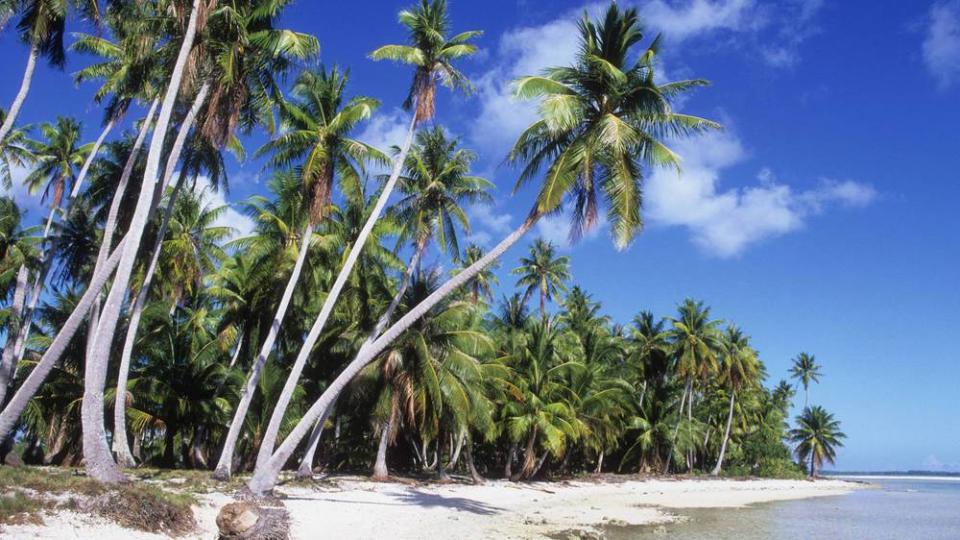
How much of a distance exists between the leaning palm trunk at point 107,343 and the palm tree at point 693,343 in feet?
118

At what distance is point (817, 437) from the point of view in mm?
68688

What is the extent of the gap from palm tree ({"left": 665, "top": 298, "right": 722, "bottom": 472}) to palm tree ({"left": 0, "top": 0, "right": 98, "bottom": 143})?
123ft

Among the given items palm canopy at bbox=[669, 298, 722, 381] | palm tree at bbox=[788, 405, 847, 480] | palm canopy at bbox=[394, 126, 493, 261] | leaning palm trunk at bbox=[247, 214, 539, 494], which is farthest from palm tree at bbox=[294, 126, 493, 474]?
palm tree at bbox=[788, 405, 847, 480]

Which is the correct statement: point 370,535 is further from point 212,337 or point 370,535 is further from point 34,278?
point 34,278

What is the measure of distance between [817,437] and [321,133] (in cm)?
6860

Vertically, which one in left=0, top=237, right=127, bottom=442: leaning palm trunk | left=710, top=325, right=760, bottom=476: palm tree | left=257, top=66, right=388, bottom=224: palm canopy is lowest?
left=0, top=237, right=127, bottom=442: leaning palm trunk

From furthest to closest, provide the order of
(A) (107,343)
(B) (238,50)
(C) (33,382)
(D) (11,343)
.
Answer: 1. (D) (11,343)
2. (B) (238,50)
3. (A) (107,343)
4. (C) (33,382)

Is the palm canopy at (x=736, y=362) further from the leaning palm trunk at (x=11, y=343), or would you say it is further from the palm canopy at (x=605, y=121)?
the leaning palm trunk at (x=11, y=343)

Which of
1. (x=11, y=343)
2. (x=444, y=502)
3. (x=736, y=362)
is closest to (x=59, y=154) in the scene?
(x=11, y=343)

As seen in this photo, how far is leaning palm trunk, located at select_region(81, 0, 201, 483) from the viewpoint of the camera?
1245cm

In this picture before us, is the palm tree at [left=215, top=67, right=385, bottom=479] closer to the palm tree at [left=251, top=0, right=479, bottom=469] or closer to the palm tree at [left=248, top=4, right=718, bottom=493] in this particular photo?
the palm tree at [left=251, top=0, right=479, bottom=469]

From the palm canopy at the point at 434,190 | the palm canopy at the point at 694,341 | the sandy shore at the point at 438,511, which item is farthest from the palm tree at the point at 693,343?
the palm canopy at the point at 434,190

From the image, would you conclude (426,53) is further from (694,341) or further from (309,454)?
(694,341)

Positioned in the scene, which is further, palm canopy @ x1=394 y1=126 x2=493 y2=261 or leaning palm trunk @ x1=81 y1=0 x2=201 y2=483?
palm canopy @ x1=394 y1=126 x2=493 y2=261
